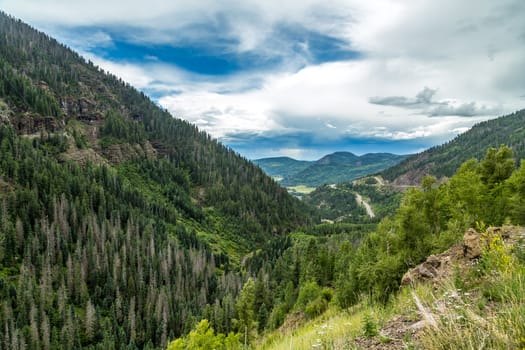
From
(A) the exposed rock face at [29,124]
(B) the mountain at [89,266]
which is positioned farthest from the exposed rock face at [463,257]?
(A) the exposed rock face at [29,124]

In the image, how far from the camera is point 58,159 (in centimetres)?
17962

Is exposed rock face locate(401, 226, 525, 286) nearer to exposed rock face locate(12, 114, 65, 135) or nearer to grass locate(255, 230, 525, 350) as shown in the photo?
grass locate(255, 230, 525, 350)

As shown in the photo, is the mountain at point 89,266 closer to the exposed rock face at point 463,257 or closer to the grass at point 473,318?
the exposed rock face at point 463,257

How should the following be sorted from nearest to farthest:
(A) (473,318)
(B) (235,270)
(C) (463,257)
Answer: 1. (A) (473,318)
2. (C) (463,257)
3. (B) (235,270)

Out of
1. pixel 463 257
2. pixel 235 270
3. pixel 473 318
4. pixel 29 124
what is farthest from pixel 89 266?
pixel 473 318

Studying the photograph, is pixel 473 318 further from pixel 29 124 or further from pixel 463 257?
pixel 29 124

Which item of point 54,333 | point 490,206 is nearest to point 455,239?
point 490,206

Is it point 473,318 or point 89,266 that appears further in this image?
point 89,266

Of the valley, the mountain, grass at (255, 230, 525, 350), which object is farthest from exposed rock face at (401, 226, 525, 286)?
the mountain

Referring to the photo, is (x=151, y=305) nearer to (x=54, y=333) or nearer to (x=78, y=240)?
(x=54, y=333)

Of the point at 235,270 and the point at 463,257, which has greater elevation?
the point at 463,257

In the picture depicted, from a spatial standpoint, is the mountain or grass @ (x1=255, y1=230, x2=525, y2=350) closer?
grass @ (x1=255, y1=230, x2=525, y2=350)

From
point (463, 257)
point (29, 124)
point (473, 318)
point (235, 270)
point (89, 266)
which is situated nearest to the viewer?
point (473, 318)

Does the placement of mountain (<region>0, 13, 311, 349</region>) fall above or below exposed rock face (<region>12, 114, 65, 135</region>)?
below
